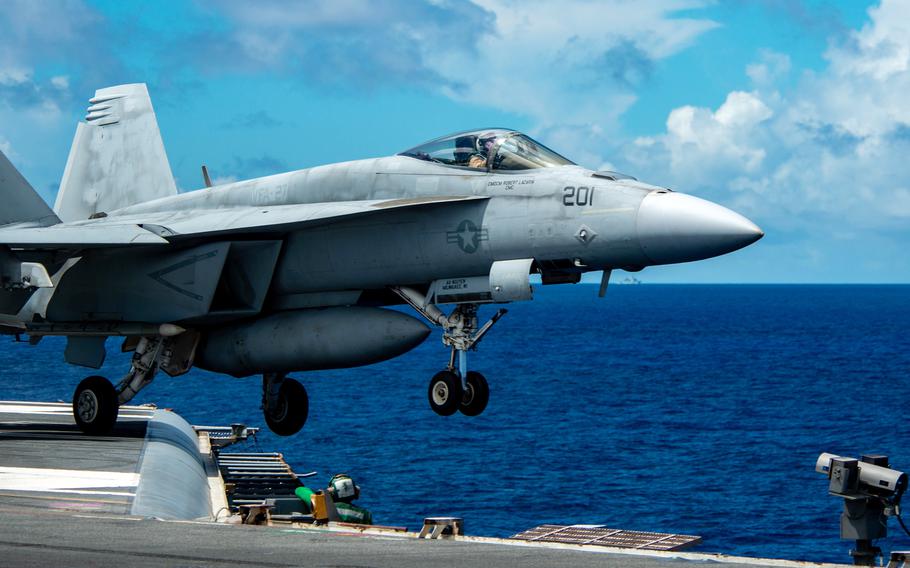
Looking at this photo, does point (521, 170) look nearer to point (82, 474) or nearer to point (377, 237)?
point (377, 237)

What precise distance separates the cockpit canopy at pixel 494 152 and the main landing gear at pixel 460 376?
2.25 meters

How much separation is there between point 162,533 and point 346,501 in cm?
986

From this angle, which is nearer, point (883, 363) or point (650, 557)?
point (650, 557)

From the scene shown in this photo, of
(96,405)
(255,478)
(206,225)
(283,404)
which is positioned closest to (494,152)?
(206,225)

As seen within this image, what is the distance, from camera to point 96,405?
22266 mm

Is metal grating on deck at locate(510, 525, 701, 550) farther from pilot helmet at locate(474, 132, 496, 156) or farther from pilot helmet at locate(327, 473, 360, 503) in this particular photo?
pilot helmet at locate(474, 132, 496, 156)

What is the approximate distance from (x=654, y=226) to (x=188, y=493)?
8.35 metres

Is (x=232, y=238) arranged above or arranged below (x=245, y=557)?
above

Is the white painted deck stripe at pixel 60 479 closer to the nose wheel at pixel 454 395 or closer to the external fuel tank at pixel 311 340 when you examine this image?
the external fuel tank at pixel 311 340

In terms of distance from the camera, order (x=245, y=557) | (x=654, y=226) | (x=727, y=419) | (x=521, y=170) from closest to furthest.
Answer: (x=245, y=557) → (x=654, y=226) → (x=521, y=170) → (x=727, y=419)

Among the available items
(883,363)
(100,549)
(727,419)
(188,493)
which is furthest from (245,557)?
(883,363)

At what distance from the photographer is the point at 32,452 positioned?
2088 centimetres

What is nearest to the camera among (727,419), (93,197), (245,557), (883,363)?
(245,557)

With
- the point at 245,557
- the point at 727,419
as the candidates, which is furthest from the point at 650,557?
the point at 727,419
